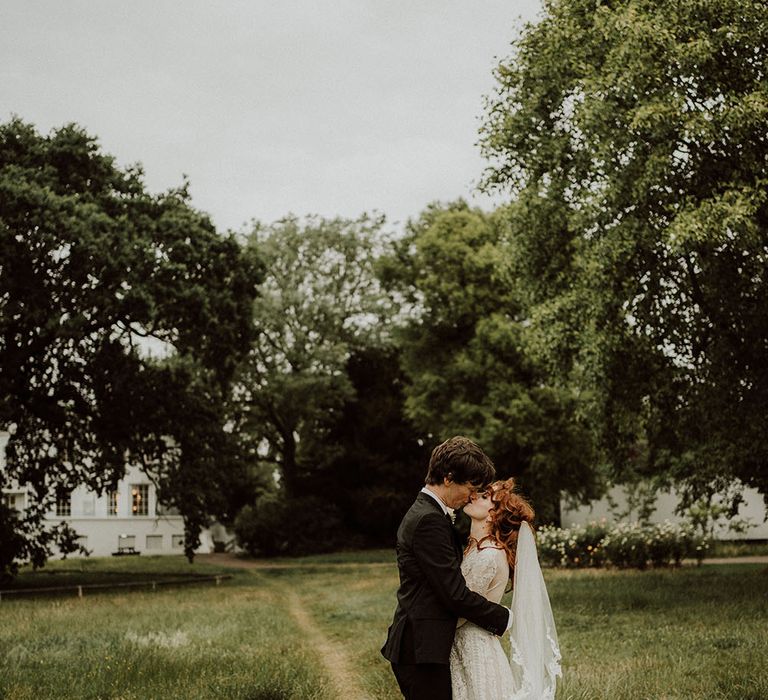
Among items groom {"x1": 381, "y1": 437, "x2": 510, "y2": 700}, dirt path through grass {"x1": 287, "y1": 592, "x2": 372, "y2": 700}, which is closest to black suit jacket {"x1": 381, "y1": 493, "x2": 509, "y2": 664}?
groom {"x1": 381, "y1": 437, "x2": 510, "y2": 700}

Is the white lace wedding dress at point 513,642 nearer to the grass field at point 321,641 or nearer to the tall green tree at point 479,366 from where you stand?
the grass field at point 321,641

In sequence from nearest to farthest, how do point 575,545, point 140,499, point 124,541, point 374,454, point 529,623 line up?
point 529,623 → point 575,545 → point 374,454 → point 124,541 → point 140,499

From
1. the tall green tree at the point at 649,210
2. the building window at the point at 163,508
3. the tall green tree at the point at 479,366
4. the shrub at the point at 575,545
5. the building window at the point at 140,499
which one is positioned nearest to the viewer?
the tall green tree at the point at 649,210

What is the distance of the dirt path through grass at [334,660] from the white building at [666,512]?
22.2 meters

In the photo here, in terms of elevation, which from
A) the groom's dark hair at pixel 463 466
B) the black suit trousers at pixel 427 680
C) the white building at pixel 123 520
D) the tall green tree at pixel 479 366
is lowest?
the white building at pixel 123 520

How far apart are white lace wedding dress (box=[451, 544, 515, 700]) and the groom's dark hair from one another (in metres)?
0.51

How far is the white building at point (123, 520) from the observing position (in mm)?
60844

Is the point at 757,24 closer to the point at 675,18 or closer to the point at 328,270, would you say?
the point at 675,18

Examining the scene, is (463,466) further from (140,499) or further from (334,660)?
(140,499)

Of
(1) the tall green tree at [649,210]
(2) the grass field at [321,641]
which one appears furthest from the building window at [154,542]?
(1) the tall green tree at [649,210]

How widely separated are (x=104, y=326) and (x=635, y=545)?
17509 mm

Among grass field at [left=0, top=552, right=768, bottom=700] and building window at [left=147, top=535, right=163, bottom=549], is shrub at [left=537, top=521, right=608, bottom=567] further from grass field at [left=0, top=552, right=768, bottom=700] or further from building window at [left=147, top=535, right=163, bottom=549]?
building window at [left=147, top=535, right=163, bottom=549]

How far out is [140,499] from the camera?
6381 centimetres

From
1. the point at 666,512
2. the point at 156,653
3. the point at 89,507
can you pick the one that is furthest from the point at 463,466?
the point at 89,507
